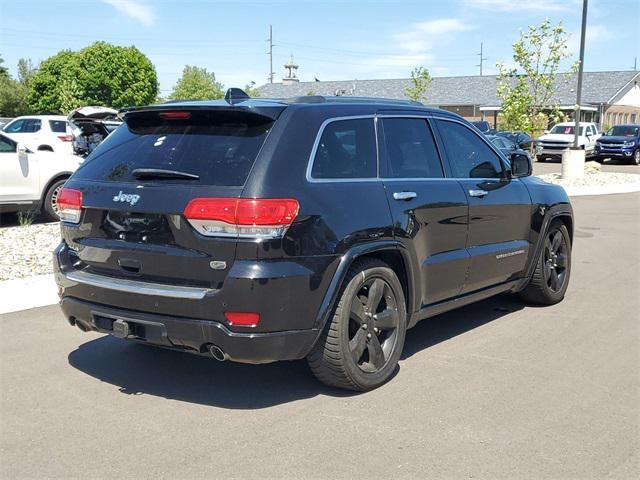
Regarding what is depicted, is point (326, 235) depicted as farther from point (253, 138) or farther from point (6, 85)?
point (6, 85)

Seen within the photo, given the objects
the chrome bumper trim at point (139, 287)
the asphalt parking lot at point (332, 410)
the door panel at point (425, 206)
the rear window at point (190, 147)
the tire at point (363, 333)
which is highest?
the rear window at point (190, 147)

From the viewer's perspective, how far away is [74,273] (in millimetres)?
4535

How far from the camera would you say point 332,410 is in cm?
426

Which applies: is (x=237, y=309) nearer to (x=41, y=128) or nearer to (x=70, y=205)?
(x=70, y=205)

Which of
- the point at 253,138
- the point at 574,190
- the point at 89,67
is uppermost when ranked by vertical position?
the point at 89,67

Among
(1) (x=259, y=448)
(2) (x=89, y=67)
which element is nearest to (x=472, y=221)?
(1) (x=259, y=448)

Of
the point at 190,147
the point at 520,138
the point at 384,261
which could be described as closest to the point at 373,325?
the point at 384,261

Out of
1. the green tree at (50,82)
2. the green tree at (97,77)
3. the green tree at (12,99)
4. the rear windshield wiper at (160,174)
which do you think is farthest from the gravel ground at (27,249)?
the green tree at (12,99)

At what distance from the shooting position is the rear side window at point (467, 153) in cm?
551

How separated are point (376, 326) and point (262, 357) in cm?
94

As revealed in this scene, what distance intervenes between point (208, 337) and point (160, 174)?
1030 millimetres

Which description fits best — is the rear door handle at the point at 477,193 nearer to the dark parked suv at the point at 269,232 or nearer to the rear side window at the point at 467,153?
the rear side window at the point at 467,153

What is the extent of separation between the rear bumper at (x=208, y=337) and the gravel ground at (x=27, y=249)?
430cm

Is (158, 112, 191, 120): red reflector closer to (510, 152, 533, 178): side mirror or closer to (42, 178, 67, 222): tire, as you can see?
(510, 152, 533, 178): side mirror
